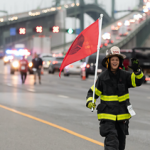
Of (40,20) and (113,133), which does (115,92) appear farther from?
(40,20)

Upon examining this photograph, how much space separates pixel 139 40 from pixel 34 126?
99639 mm

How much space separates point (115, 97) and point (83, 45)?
106cm

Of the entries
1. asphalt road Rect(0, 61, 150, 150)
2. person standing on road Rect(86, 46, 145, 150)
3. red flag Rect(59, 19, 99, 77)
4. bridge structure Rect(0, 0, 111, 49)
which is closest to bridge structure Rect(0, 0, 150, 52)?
bridge structure Rect(0, 0, 111, 49)

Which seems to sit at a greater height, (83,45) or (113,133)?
(83,45)

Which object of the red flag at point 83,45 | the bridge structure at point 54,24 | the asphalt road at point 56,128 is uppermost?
the bridge structure at point 54,24

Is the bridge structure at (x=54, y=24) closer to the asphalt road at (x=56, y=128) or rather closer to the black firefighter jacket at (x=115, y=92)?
the asphalt road at (x=56, y=128)

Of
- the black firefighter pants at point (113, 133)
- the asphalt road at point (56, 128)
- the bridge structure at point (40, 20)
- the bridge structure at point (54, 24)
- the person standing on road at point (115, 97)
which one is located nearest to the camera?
the black firefighter pants at point (113, 133)

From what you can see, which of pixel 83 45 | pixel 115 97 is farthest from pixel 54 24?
pixel 115 97

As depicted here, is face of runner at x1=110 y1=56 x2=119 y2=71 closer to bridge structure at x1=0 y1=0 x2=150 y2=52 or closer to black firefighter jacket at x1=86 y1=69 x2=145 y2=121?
black firefighter jacket at x1=86 y1=69 x2=145 y2=121

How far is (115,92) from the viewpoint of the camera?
17.2ft

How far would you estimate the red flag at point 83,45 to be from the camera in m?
5.91

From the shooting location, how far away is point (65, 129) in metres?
8.70

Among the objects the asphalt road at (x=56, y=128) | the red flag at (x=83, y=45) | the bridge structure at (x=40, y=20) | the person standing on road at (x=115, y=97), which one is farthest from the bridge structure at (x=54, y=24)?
the person standing on road at (x=115, y=97)

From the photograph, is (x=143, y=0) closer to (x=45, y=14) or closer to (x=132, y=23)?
(x=132, y=23)
